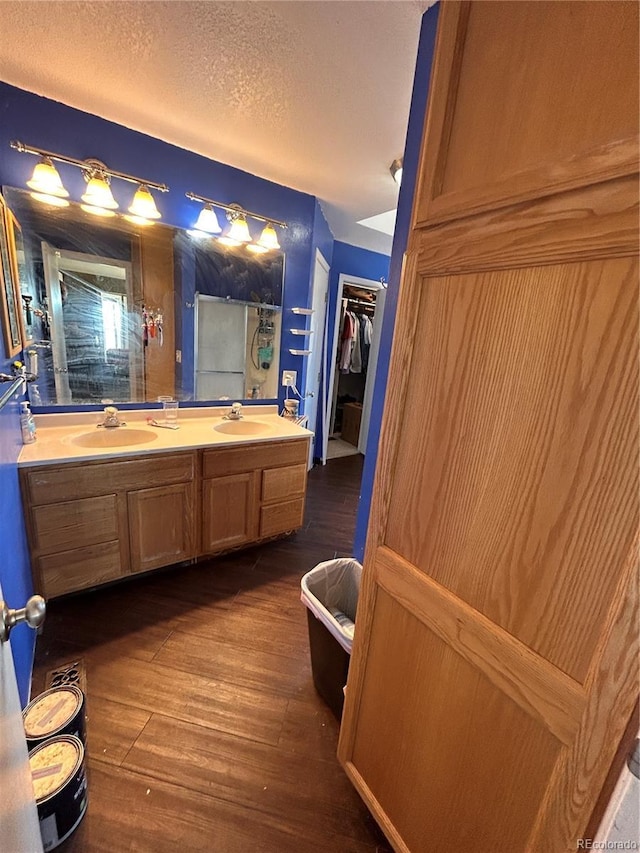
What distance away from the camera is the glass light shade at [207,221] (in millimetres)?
2191

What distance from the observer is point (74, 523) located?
1695 millimetres

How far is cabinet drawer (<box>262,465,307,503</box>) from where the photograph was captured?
Result: 2.30 metres

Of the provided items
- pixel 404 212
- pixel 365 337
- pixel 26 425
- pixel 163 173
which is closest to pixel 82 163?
pixel 163 173

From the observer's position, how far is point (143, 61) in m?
1.38

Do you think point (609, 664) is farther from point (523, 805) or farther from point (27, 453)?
point (27, 453)

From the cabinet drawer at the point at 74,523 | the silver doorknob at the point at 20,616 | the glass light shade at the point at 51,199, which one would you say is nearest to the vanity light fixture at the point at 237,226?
the glass light shade at the point at 51,199

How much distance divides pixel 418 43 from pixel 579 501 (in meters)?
1.55

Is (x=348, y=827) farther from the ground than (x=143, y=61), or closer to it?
closer to it

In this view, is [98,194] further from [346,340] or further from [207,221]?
[346,340]

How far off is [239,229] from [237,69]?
0.96 m

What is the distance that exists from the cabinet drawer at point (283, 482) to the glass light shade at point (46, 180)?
6.03ft

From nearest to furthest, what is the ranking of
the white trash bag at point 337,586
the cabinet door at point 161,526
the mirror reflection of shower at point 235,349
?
the white trash bag at point 337,586 → the cabinet door at point 161,526 → the mirror reflection of shower at point 235,349

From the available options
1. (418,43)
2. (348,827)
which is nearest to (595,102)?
(418,43)

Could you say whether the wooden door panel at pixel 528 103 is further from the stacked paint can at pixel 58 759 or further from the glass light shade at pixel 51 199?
the glass light shade at pixel 51 199
